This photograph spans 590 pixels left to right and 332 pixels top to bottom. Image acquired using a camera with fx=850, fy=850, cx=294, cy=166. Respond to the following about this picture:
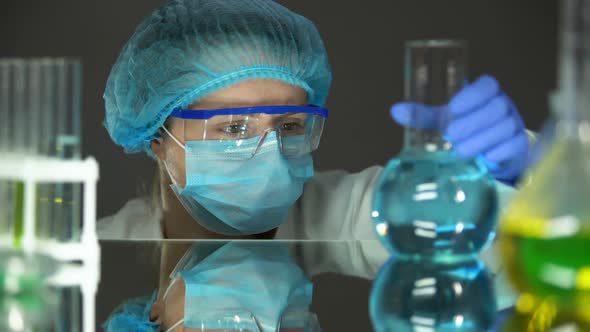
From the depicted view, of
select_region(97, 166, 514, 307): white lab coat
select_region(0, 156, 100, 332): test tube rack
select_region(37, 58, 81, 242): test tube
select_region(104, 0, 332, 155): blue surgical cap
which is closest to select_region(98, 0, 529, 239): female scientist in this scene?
select_region(104, 0, 332, 155): blue surgical cap

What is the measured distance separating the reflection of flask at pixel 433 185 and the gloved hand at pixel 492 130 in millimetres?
689

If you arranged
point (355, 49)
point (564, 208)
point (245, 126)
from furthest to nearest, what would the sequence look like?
point (355, 49), point (245, 126), point (564, 208)

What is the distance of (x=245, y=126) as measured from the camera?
76.9 inches

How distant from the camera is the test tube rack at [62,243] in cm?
88

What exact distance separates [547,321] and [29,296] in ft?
1.65

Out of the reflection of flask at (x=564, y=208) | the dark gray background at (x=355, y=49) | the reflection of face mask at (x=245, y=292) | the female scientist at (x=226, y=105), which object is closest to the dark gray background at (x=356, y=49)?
the dark gray background at (x=355, y=49)

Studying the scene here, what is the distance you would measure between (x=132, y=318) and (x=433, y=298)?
1.00 feet

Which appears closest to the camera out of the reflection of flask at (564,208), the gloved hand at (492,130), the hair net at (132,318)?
the reflection of flask at (564,208)

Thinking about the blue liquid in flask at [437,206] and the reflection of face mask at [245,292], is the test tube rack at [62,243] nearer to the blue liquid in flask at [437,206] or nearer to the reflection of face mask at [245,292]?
the reflection of face mask at [245,292]

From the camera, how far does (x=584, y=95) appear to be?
741 mm

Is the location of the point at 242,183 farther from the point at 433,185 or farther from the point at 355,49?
the point at 355,49

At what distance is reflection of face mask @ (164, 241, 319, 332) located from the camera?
0.86 metres

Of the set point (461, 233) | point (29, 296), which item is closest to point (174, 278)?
point (29, 296)

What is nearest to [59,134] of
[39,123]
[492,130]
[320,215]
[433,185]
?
[39,123]
